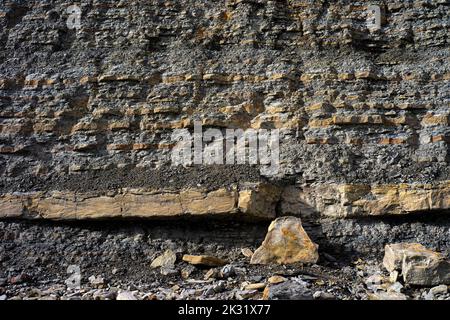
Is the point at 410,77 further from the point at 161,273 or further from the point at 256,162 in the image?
the point at 161,273

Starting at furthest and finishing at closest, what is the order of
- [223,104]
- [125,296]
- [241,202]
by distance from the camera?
[223,104], [241,202], [125,296]

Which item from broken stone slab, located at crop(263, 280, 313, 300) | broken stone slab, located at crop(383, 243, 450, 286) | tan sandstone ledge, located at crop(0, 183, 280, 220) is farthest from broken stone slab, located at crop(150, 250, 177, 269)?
broken stone slab, located at crop(383, 243, 450, 286)

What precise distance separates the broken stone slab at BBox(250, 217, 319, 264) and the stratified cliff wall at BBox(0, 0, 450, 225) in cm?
40

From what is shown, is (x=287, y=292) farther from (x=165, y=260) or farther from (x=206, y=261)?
(x=165, y=260)

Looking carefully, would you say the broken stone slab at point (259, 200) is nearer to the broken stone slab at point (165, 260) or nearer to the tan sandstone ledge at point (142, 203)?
the tan sandstone ledge at point (142, 203)

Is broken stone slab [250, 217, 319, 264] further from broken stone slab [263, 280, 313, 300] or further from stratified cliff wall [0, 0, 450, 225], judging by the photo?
broken stone slab [263, 280, 313, 300]

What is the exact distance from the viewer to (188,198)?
5.95 metres

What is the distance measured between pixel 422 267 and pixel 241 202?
2.17 metres

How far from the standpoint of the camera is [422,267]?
190 inches

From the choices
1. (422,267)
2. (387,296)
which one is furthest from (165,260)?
(422,267)

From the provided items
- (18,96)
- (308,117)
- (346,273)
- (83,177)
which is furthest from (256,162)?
(18,96)

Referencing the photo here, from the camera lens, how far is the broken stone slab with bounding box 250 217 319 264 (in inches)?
212

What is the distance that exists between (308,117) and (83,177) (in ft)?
10.4

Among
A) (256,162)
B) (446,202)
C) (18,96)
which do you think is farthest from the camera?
(18,96)
